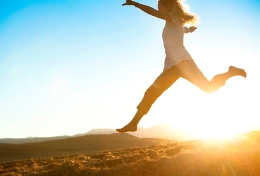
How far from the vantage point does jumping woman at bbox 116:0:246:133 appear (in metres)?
4.25

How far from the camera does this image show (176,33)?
4488mm

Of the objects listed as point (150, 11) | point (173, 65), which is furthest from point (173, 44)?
point (150, 11)

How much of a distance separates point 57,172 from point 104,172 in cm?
72

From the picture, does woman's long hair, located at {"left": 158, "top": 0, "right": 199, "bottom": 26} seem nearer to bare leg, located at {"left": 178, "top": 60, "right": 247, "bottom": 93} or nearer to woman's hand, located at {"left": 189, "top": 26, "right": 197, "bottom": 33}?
woman's hand, located at {"left": 189, "top": 26, "right": 197, "bottom": 33}

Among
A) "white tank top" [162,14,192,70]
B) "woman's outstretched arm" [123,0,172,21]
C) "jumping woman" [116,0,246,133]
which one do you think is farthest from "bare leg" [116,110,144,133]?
"woman's outstretched arm" [123,0,172,21]

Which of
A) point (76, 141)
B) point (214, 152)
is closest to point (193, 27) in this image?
point (214, 152)

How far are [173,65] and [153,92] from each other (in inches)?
21.0

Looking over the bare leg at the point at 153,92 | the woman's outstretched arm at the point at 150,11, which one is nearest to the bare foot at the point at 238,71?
the bare leg at the point at 153,92

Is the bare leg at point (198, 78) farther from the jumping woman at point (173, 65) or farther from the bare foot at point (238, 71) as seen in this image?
the bare foot at point (238, 71)

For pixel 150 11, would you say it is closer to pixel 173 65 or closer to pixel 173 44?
pixel 173 44

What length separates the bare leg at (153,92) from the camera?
444 centimetres

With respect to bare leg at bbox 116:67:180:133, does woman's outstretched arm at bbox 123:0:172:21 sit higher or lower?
higher

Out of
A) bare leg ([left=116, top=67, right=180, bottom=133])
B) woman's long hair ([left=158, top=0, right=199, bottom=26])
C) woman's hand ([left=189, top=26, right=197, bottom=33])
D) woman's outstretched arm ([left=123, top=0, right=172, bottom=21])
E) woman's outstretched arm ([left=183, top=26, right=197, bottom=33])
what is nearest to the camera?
woman's outstretched arm ([left=123, top=0, right=172, bottom=21])

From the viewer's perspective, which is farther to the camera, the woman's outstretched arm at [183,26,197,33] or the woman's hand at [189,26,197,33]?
the woman's hand at [189,26,197,33]
